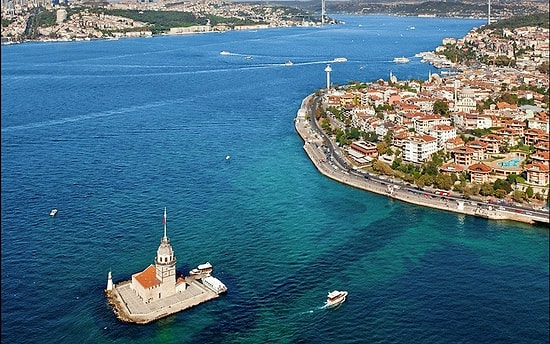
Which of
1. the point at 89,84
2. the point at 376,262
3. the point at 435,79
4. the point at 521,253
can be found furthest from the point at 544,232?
the point at 89,84

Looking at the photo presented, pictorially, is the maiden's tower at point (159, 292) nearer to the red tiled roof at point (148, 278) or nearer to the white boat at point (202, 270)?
the red tiled roof at point (148, 278)

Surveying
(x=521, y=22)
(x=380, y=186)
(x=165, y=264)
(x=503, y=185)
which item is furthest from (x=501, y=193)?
(x=521, y=22)

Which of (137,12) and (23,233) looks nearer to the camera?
(23,233)

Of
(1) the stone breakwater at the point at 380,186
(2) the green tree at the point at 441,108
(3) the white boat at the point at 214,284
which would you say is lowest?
(3) the white boat at the point at 214,284

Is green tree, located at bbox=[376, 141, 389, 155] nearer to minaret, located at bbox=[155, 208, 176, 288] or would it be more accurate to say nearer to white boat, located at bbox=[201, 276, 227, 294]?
white boat, located at bbox=[201, 276, 227, 294]

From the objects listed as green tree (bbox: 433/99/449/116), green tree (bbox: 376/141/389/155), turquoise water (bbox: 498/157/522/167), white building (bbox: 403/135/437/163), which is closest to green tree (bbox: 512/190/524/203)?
turquoise water (bbox: 498/157/522/167)

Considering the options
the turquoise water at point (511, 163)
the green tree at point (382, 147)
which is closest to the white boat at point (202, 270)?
the turquoise water at point (511, 163)

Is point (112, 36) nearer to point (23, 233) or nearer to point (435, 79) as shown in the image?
point (435, 79)
